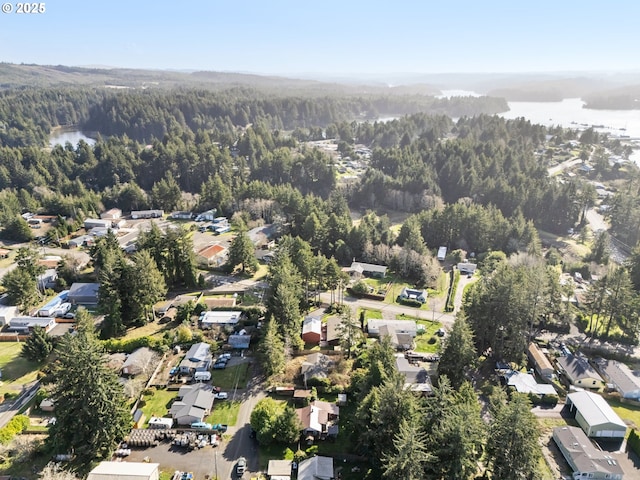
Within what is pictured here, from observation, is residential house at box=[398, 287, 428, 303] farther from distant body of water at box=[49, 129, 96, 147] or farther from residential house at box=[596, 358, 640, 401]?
distant body of water at box=[49, 129, 96, 147]

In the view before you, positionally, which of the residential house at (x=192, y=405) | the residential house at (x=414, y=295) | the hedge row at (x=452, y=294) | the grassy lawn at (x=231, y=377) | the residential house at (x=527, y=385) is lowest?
the hedge row at (x=452, y=294)

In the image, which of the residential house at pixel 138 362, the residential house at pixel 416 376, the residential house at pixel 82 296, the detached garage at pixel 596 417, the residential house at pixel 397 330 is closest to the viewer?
the detached garage at pixel 596 417

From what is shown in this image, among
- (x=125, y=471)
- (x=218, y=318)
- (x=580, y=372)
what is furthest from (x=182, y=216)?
(x=580, y=372)

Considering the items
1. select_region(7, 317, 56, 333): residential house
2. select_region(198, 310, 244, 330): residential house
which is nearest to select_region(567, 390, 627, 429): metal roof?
select_region(198, 310, 244, 330): residential house

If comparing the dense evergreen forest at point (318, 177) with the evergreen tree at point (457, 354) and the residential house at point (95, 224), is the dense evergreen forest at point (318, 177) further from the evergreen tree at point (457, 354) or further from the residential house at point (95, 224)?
the evergreen tree at point (457, 354)

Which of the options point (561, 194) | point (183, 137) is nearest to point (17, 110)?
point (183, 137)

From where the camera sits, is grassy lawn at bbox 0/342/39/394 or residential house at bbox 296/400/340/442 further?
grassy lawn at bbox 0/342/39/394

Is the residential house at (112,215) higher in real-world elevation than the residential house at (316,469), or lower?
lower

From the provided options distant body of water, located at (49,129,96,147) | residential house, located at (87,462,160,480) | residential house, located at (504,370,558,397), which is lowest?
distant body of water, located at (49,129,96,147)

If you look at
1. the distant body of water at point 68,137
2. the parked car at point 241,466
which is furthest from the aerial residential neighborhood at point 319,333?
the distant body of water at point 68,137
